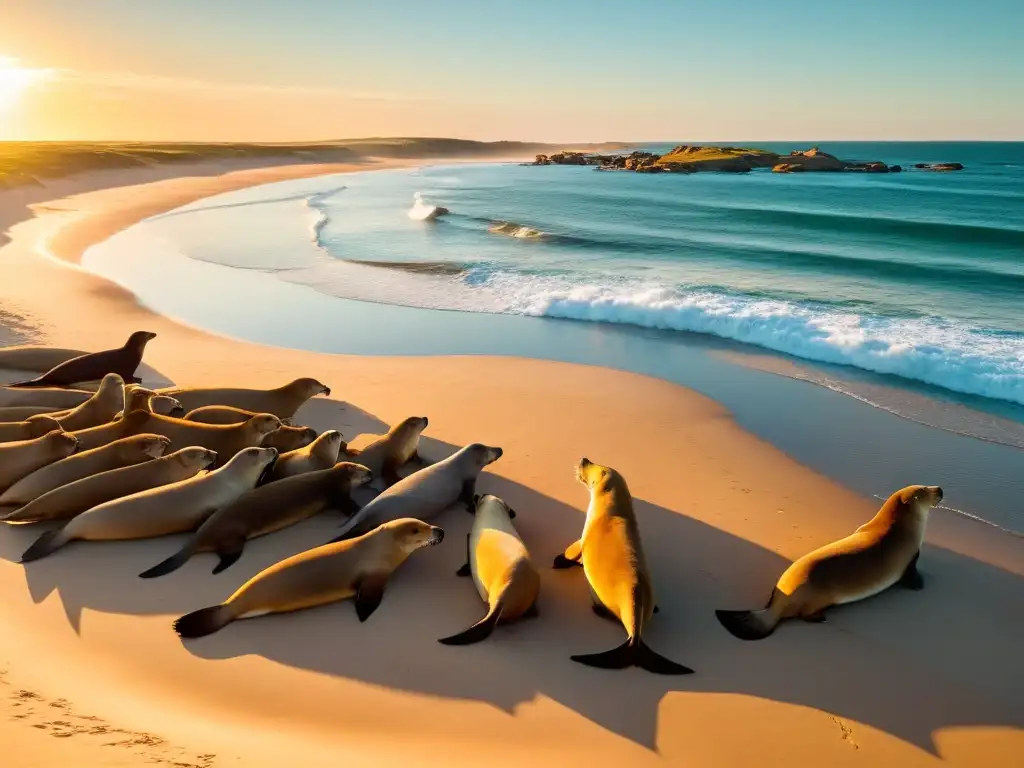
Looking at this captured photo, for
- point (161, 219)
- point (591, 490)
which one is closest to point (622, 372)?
point (591, 490)

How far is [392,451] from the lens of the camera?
6.93 m

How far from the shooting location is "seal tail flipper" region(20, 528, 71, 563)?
5.24 m

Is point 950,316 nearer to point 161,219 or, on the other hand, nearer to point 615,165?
point 161,219

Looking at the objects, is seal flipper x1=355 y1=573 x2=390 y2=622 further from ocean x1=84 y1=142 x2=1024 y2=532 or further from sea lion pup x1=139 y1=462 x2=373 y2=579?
ocean x1=84 y1=142 x2=1024 y2=532

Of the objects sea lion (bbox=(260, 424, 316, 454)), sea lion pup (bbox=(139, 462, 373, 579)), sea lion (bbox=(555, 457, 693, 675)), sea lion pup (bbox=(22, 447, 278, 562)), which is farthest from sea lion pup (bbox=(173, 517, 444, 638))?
sea lion (bbox=(260, 424, 316, 454))

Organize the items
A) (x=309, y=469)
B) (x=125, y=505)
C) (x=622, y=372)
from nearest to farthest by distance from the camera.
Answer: (x=125, y=505)
(x=309, y=469)
(x=622, y=372)

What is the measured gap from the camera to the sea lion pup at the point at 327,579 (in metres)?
4.60

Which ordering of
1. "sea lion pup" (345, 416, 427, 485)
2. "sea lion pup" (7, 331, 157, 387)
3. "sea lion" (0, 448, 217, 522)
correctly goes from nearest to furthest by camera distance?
"sea lion" (0, 448, 217, 522), "sea lion pup" (345, 416, 427, 485), "sea lion pup" (7, 331, 157, 387)

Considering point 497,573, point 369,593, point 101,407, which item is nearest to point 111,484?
point 101,407

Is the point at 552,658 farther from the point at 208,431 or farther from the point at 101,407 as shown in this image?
the point at 101,407

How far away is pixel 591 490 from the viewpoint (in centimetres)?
609

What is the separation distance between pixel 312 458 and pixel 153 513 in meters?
1.36

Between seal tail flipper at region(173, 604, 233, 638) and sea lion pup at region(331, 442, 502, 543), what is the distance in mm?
1039

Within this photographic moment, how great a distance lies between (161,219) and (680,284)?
19.6 m
